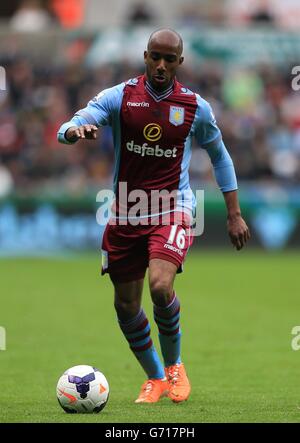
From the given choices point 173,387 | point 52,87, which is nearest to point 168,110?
point 173,387

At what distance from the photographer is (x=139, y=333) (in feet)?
26.0

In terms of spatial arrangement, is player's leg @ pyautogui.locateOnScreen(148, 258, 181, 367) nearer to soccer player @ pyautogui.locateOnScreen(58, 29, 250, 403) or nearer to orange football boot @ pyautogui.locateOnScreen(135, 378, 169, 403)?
soccer player @ pyautogui.locateOnScreen(58, 29, 250, 403)

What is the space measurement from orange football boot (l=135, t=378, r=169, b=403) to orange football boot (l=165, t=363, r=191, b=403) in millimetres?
118

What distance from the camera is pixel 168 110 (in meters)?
7.65

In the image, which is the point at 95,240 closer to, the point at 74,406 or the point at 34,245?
the point at 34,245

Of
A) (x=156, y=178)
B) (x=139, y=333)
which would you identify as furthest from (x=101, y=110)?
(x=139, y=333)

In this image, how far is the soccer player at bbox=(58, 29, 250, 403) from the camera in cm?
761

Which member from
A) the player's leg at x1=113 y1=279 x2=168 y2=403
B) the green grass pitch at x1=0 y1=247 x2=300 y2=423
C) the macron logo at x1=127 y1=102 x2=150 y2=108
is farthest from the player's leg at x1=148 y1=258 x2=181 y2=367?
the macron logo at x1=127 y1=102 x2=150 y2=108

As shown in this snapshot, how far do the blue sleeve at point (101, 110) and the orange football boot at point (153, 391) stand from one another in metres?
1.91

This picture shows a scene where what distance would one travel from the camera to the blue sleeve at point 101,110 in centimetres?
741

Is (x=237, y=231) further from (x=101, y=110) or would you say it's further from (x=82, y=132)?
(x=82, y=132)

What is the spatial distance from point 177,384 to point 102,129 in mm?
12962
